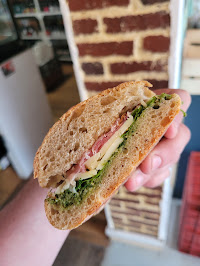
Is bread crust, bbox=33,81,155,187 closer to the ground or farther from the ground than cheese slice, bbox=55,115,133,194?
farther from the ground

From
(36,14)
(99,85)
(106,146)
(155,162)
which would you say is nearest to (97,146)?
(106,146)

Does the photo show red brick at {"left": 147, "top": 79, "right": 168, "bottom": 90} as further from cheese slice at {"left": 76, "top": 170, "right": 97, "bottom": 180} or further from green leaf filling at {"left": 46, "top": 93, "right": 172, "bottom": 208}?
cheese slice at {"left": 76, "top": 170, "right": 97, "bottom": 180}

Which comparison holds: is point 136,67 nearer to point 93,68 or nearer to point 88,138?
point 93,68

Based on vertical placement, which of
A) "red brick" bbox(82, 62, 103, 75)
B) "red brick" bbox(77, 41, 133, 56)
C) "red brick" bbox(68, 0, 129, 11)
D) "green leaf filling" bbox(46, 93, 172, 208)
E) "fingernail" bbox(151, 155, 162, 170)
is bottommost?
"fingernail" bbox(151, 155, 162, 170)

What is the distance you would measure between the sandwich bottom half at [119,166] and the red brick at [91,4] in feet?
1.43

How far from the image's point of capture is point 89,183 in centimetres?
75

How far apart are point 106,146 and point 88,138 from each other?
0.07 m

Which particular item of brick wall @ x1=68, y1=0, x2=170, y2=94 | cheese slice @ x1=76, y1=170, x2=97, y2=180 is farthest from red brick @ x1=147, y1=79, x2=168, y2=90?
cheese slice @ x1=76, y1=170, x2=97, y2=180

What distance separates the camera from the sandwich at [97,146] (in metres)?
0.74

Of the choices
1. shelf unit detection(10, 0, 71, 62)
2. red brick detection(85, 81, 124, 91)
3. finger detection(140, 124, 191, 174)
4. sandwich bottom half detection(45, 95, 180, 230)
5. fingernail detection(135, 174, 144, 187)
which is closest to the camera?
sandwich bottom half detection(45, 95, 180, 230)

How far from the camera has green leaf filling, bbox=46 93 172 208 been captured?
0.75 m

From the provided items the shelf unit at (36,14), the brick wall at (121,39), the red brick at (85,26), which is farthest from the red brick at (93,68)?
the shelf unit at (36,14)

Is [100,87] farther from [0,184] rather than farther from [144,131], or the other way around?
[0,184]

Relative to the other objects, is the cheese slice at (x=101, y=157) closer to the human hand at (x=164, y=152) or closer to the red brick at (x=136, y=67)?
the human hand at (x=164, y=152)
